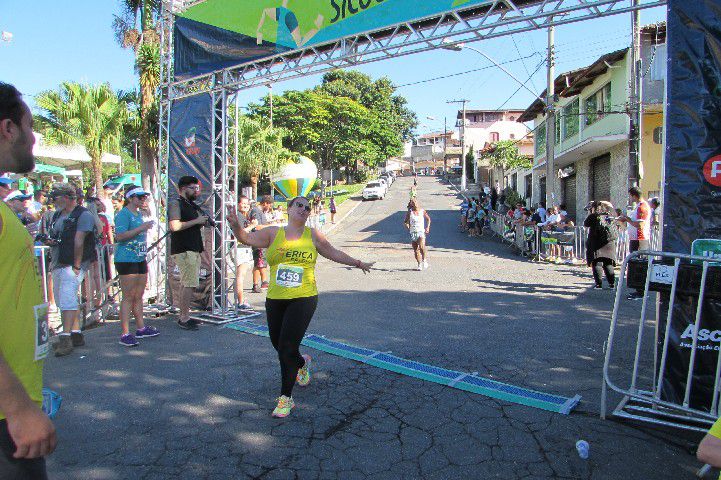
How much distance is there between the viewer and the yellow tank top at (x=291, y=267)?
4211mm

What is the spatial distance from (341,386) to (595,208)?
684 cm

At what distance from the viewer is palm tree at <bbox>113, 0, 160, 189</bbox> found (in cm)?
1573

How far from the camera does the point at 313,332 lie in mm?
6473

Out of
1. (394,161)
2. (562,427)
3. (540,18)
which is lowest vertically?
(562,427)

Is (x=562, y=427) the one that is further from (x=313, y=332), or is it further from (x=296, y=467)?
(x=313, y=332)

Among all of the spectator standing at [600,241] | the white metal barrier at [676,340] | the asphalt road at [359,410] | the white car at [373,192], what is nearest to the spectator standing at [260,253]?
the asphalt road at [359,410]

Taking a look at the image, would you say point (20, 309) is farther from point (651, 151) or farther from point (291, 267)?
point (651, 151)

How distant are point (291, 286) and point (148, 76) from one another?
14.3 m

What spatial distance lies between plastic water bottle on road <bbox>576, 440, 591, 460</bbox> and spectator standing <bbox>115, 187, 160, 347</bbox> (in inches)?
192

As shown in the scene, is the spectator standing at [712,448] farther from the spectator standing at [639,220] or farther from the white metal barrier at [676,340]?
the spectator standing at [639,220]

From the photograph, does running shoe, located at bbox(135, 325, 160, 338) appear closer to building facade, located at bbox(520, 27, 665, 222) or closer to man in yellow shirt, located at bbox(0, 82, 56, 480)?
man in yellow shirt, located at bbox(0, 82, 56, 480)

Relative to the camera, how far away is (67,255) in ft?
18.6

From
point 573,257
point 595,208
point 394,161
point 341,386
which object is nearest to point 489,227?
point 573,257

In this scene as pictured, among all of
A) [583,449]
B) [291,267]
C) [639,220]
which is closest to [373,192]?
[639,220]
